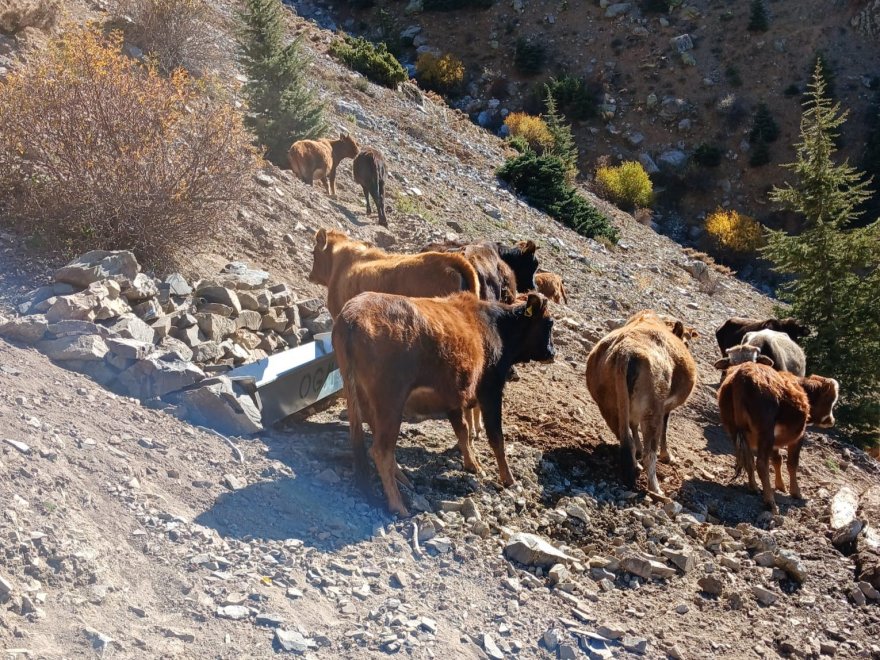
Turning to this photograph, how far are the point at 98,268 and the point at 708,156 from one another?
3460cm

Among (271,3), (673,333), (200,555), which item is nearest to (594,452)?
(673,333)

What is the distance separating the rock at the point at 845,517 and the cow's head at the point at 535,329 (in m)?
3.29

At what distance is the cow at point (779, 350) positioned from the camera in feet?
36.9

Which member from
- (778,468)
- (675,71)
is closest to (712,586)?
(778,468)

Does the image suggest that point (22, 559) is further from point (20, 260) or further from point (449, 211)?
point (449, 211)

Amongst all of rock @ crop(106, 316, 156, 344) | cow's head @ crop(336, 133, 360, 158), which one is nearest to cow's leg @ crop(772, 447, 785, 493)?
rock @ crop(106, 316, 156, 344)

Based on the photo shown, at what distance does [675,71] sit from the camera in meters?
40.7

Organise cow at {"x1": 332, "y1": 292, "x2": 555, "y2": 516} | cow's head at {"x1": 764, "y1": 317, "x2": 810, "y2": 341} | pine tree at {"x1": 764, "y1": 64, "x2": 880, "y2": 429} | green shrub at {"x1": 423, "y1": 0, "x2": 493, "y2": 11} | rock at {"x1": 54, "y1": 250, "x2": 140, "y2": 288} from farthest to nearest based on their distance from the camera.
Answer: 1. green shrub at {"x1": 423, "y1": 0, "x2": 493, "y2": 11}
2. pine tree at {"x1": 764, "y1": 64, "x2": 880, "y2": 429}
3. cow's head at {"x1": 764, "y1": 317, "x2": 810, "y2": 341}
4. rock at {"x1": 54, "y1": 250, "x2": 140, "y2": 288}
5. cow at {"x1": 332, "y1": 292, "x2": 555, "y2": 516}

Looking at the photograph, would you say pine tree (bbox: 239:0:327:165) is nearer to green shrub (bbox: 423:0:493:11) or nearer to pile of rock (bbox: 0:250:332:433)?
pile of rock (bbox: 0:250:332:433)

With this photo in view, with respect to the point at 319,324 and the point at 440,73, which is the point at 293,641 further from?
the point at 440,73

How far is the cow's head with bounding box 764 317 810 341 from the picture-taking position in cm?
1365

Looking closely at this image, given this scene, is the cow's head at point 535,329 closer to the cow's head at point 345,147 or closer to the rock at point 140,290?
the rock at point 140,290

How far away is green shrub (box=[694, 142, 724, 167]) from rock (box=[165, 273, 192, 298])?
1321 inches

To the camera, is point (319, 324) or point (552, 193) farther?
point (552, 193)
